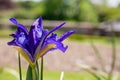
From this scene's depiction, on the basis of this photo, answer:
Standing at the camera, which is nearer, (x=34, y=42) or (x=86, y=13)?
(x=34, y=42)

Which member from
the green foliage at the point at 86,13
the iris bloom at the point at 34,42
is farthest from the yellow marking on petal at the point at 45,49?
the green foliage at the point at 86,13

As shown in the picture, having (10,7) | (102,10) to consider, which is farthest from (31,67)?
(10,7)

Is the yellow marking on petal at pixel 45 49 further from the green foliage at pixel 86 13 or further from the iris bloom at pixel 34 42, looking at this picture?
the green foliage at pixel 86 13

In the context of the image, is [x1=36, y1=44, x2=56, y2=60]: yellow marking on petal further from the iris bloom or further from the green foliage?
the green foliage

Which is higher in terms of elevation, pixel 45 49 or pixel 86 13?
pixel 86 13

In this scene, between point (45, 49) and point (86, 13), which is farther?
point (86, 13)

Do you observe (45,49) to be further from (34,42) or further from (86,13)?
(86,13)

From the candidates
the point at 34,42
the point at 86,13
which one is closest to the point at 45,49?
the point at 34,42

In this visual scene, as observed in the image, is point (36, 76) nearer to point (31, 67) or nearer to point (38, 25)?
point (31, 67)
